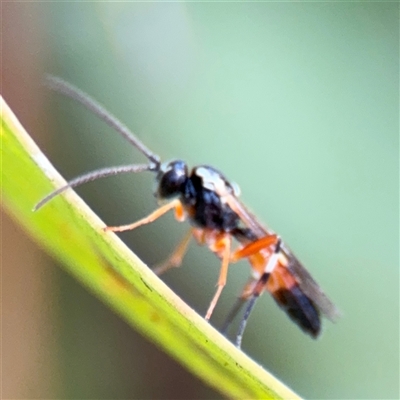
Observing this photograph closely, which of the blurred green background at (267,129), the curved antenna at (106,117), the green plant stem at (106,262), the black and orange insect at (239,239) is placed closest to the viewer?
the green plant stem at (106,262)

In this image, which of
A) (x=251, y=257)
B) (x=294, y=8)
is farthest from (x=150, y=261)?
(x=294, y=8)

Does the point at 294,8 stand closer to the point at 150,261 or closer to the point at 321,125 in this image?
the point at 321,125

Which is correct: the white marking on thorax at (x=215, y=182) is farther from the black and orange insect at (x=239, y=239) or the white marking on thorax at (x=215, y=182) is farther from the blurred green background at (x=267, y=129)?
the blurred green background at (x=267, y=129)

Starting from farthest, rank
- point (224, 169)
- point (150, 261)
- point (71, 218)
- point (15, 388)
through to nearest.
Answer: point (224, 169)
point (150, 261)
point (15, 388)
point (71, 218)

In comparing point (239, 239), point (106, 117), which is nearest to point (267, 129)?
point (239, 239)

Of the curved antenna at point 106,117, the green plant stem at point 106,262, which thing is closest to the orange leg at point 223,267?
the curved antenna at point 106,117

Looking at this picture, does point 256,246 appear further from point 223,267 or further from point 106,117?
point 106,117

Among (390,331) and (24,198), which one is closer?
(24,198)
